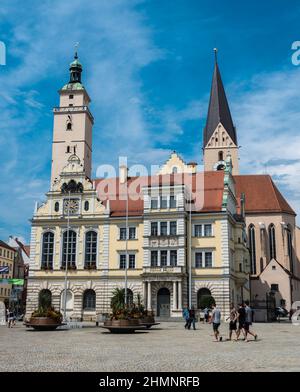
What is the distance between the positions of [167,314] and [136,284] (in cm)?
471

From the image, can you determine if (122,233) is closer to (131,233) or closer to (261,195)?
(131,233)

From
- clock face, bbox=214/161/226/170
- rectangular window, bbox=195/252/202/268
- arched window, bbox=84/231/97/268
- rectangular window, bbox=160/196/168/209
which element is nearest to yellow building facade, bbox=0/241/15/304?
arched window, bbox=84/231/97/268

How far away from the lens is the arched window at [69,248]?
57.9 m

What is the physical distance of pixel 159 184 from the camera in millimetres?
56719

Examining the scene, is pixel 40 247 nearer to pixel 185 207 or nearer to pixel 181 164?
pixel 185 207

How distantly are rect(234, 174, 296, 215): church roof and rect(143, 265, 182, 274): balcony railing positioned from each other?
1195 inches

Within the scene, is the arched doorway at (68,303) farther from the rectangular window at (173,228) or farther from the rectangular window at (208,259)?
the rectangular window at (208,259)

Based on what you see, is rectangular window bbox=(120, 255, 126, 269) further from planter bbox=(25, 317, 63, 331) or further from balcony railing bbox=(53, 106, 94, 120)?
balcony railing bbox=(53, 106, 94, 120)

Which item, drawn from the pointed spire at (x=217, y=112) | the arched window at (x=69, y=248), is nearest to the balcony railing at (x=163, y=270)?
the arched window at (x=69, y=248)

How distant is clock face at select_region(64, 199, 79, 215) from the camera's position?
59.3m

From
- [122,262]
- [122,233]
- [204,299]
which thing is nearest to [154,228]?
[122,233]

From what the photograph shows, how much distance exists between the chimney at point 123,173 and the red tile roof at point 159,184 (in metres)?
0.49

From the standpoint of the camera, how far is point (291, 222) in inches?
3221
